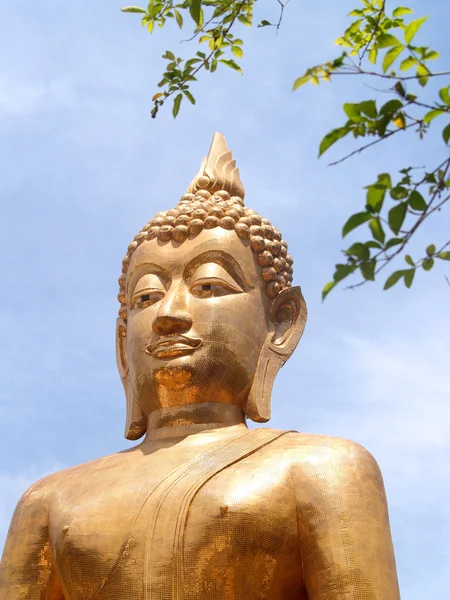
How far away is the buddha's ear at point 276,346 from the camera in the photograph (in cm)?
813

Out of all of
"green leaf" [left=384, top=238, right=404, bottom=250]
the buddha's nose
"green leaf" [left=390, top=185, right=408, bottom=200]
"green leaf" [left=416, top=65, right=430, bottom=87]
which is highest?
the buddha's nose

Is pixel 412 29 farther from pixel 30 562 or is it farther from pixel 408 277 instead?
pixel 30 562

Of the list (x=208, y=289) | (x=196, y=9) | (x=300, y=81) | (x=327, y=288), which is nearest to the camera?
(x=327, y=288)

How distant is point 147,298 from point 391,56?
4.33 m

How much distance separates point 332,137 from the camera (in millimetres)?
4094

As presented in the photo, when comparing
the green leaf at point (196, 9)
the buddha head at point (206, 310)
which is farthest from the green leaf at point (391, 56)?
the buddha head at point (206, 310)

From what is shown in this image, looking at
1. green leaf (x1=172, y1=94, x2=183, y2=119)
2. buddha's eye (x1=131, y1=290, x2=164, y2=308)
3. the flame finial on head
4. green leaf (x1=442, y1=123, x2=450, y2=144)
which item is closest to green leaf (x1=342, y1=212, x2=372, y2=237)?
green leaf (x1=442, y1=123, x2=450, y2=144)

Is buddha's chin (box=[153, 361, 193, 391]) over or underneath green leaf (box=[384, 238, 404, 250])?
over

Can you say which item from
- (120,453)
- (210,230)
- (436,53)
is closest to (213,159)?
(210,230)

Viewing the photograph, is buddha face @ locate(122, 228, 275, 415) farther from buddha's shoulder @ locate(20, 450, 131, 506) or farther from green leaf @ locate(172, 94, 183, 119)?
green leaf @ locate(172, 94, 183, 119)

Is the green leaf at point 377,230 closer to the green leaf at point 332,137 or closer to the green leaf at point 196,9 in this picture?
the green leaf at point 332,137

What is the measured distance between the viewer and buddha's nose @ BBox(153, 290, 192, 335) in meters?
7.93

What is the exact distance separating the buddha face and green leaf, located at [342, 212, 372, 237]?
158 inches

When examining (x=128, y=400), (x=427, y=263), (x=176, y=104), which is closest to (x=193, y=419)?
(x=128, y=400)
